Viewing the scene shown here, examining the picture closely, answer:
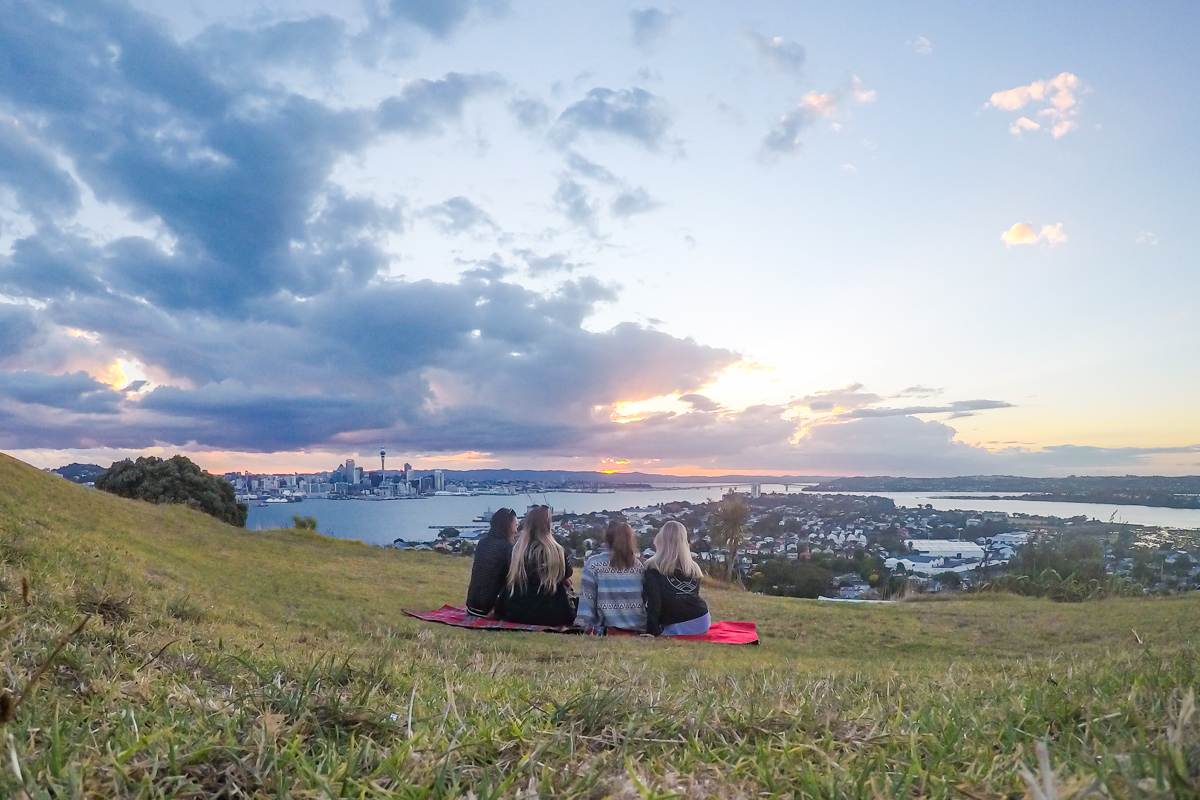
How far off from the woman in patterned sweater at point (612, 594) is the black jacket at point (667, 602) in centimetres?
24

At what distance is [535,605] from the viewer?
10766 mm

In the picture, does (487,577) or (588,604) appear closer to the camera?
(588,604)

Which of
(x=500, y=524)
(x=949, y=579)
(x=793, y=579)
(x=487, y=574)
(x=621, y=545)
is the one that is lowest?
(x=793, y=579)

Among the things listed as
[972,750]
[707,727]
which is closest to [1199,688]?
[972,750]

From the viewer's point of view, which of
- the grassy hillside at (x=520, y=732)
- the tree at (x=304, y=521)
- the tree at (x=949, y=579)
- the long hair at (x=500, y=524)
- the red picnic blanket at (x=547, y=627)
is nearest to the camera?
the grassy hillside at (x=520, y=732)

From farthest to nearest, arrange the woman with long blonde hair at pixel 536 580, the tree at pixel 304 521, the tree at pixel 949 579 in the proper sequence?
the tree at pixel 304 521 → the tree at pixel 949 579 → the woman with long blonde hair at pixel 536 580

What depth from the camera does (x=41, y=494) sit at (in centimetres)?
1388

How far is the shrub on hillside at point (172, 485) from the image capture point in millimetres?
29750

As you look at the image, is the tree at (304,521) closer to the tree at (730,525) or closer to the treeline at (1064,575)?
the tree at (730,525)

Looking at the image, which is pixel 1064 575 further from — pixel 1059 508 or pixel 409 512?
pixel 409 512

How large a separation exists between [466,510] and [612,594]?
24.1 m

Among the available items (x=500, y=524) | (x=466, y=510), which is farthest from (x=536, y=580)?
(x=466, y=510)

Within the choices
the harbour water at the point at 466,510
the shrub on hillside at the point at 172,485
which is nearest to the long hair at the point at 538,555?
the harbour water at the point at 466,510

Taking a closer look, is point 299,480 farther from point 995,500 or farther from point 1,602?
point 1,602
